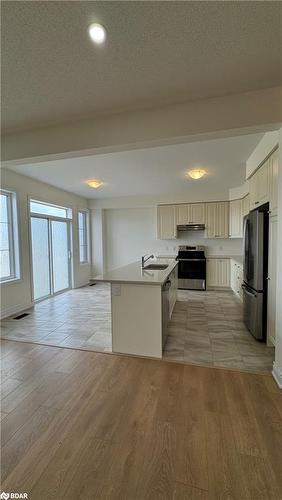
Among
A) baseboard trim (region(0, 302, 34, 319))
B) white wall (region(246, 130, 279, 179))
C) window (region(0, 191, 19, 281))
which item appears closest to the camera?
white wall (region(246, 130, 279, 179))

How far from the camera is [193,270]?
20.1 feet

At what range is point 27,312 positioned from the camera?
4.33m

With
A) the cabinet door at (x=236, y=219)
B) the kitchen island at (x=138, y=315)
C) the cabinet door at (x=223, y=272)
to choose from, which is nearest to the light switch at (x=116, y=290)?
the kitchen island at (x=138, y=315)

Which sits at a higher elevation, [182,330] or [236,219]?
[236,219]

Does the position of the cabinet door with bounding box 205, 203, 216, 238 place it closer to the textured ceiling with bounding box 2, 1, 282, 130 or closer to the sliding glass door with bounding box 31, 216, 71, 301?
the sliding glass door with bounding box 31, 216, 71, 301

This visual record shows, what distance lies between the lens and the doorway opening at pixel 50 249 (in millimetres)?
4991

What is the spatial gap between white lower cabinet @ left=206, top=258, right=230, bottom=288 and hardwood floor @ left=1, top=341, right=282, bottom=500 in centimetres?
398

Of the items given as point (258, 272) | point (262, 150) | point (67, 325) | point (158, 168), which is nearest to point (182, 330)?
point (258, 272)

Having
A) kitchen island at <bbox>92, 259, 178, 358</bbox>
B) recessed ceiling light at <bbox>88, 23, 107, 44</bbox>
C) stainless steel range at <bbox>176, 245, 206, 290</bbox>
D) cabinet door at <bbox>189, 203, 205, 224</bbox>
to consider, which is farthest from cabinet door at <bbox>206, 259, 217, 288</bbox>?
recessed ceiling light at <bbox>88, 23, 107, 44</bbox>

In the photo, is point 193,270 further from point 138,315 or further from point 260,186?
point 138,315

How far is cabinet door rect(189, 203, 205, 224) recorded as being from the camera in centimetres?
623

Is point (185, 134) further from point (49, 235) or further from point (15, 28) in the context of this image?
point (49, 235)

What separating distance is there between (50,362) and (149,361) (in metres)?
1.12

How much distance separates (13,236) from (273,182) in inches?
170
